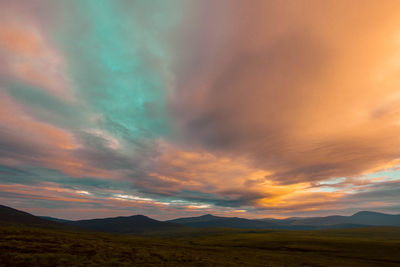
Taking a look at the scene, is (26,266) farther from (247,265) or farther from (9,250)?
(247,265)

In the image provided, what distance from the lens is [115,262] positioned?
34.0m

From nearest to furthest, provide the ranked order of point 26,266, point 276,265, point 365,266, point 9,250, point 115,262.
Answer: point 26,266 → point 9,250 → point 115,262 → point 276,265 → point 365,266

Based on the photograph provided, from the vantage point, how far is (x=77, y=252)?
3734 cm

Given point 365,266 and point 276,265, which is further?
point 365,266

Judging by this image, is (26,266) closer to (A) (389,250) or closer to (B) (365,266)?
(B) (365,266)

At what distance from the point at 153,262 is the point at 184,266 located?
647cm

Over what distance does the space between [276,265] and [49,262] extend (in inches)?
1820

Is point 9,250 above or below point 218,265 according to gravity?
above

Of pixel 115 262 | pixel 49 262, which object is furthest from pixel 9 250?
pixel 115 262

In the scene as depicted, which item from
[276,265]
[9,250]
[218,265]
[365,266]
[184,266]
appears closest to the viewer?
[9,250]

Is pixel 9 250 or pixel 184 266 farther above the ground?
pixel 9 250

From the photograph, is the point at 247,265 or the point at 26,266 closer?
the point at 26,266

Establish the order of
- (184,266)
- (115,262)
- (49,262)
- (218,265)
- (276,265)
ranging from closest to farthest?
(49,262)
(115,262)
(184,266)
(218,265)
(276,265)

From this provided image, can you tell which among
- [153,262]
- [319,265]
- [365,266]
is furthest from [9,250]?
[365,266]
